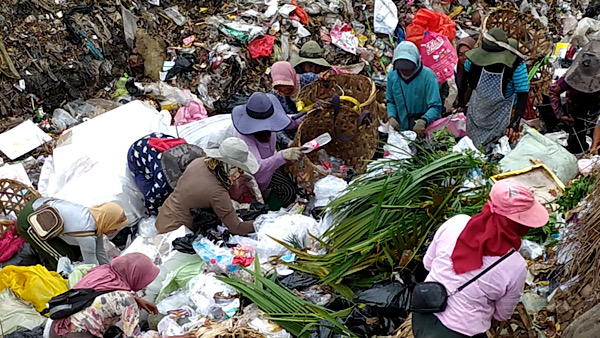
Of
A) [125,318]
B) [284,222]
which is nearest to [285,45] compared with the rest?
[284,222]

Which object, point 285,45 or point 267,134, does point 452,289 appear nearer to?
point 267,134

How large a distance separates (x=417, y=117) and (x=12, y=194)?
3413 millimetres

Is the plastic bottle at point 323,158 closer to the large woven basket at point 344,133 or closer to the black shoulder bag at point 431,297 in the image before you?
the large woven basket at point 344,133

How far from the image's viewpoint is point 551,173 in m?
3.55

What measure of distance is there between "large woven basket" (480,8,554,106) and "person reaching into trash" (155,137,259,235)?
362 centimetres

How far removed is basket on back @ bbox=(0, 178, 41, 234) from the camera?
14.2 feet

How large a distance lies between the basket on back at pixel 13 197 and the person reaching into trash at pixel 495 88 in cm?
358

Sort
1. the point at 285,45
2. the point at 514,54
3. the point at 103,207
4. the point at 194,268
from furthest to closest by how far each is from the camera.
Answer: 1. the point at 285,45
2. the point at 514,54
3. the point at 103,207
4. the point at 194,268

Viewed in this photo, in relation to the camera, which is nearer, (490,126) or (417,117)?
(490,126)

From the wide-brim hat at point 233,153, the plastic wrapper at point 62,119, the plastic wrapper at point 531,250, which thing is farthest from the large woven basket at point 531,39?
the plastic wrapper at point 62,119

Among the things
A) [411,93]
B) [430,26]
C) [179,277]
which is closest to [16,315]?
[179,277]

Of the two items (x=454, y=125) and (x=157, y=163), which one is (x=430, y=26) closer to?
(x=454, y=125)

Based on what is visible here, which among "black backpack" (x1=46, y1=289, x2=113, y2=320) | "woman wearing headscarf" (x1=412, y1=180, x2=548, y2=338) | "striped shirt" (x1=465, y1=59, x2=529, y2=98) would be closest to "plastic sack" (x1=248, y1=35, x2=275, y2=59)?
"striped shirt" (x1=465, y1=59, x2=529, y2=98)

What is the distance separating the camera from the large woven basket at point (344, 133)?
461 cm
